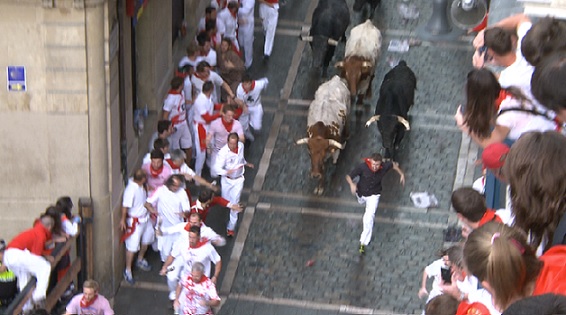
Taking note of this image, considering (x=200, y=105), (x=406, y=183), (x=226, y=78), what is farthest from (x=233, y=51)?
(x=406, y=183)

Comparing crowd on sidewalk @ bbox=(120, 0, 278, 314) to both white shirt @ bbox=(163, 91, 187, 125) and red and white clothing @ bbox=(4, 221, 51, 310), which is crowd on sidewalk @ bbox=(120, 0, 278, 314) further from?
red and white clothing @ bbox=(4, 221, 51, 310)

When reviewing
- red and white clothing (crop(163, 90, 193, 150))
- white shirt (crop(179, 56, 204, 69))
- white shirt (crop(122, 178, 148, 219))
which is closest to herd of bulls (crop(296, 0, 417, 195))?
red and white clothing (crop(163, 90, 193, 150))

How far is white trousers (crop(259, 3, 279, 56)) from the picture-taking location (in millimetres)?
21344

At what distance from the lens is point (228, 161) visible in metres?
16.0

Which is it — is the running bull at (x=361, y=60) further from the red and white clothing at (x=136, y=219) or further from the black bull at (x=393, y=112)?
the red and white clothing at (x=136, y=219)

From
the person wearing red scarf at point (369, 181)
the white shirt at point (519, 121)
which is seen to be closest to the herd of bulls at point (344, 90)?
the person wearing red scarf at point (369, 181)

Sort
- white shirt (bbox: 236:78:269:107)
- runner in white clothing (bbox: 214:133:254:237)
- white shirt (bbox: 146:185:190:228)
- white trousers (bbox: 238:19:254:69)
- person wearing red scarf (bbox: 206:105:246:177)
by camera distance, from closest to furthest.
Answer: white shirt (bbox: 146:185:190:228) < runner in white clothing (bbox: 214:133:254:237) < person wearing red scarf (bbox: 206:105:246:177) < white shirt (bbox: 236:78:269:107) < white trousers (bbox: 238:19:254:69)

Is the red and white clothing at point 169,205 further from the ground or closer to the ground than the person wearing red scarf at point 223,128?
closer to the ground

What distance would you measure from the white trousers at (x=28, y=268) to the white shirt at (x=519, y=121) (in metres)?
6.07

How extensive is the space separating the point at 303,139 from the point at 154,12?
3.01 metres

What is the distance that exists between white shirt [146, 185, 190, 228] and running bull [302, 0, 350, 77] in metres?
6.37

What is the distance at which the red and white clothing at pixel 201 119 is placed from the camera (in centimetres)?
1709

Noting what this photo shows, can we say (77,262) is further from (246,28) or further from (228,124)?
(246,28)

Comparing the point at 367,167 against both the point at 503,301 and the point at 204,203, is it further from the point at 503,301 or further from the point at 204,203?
the point at 503,301
